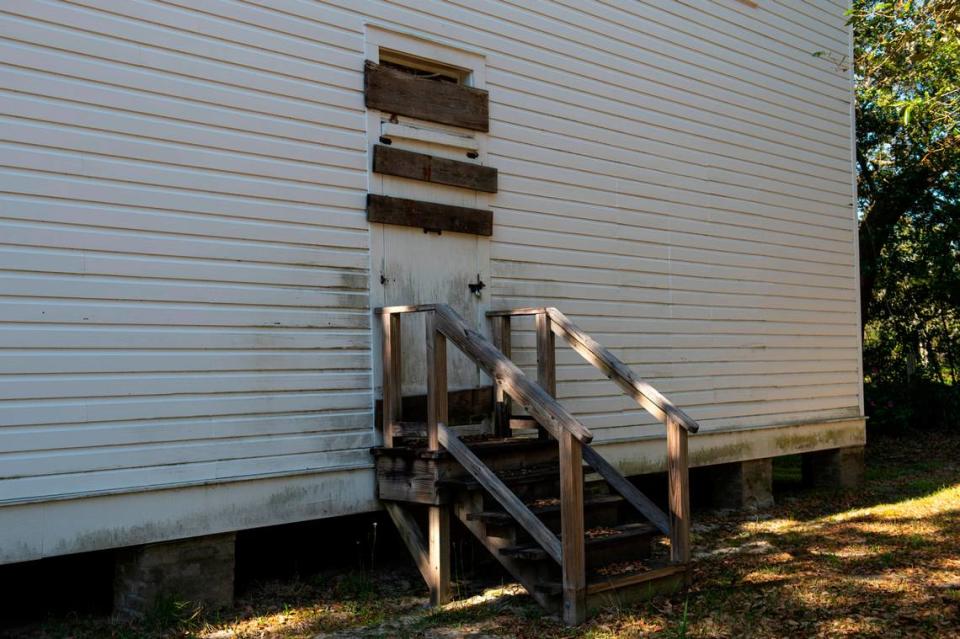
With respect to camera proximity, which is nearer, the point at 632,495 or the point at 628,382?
the point at 628,382

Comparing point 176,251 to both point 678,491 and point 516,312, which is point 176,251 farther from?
point 678,491

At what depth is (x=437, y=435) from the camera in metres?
6.05

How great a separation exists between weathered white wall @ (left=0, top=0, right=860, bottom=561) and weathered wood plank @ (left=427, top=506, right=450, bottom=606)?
0.64 m

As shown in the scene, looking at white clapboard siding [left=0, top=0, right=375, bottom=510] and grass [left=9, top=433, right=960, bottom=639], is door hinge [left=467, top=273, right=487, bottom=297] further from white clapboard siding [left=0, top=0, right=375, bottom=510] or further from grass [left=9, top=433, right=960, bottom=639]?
grass [left=9, top=433, right=960, bottom=639]

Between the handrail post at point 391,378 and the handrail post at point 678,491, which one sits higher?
the handrail post at point 391,378

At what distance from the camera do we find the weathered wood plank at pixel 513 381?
215 inches

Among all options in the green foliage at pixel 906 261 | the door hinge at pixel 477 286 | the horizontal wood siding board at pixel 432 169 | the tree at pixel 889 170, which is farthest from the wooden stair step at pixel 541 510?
the green foliage at pixel 906 261

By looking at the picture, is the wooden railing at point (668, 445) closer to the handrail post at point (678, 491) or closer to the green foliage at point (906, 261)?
the handrail post at point (678, 491)

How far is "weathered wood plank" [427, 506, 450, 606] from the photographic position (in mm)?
6066

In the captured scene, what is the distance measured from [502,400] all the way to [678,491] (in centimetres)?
163

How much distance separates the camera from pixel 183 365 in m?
5.68

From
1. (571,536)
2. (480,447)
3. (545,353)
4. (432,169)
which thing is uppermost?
(432,169)

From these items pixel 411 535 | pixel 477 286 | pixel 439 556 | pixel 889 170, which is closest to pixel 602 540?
pixel 439 556

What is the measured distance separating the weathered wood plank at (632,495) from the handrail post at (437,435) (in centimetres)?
115
